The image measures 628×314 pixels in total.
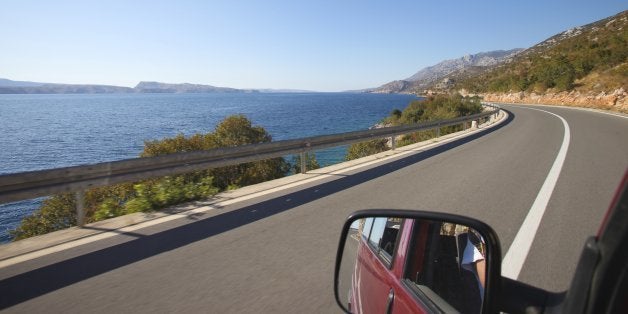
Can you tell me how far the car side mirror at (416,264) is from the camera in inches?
71.1

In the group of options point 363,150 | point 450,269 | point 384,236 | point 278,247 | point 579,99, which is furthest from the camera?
point 579,99

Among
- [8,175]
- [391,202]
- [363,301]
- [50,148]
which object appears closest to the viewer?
[363,301]

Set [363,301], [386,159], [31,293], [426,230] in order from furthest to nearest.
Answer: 1. [386,159]
2. [31,293]
3. [363,301]
4. [426,230]

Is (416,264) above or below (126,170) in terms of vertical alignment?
above

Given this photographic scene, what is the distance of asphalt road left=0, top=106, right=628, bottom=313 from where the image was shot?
3.93m

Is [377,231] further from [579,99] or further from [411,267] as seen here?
[579,99]

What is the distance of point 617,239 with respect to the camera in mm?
1176

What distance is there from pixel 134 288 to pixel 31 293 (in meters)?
0.95

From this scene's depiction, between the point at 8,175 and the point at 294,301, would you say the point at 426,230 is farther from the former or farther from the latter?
the point at 8,175

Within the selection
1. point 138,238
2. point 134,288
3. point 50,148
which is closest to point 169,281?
point 134,288

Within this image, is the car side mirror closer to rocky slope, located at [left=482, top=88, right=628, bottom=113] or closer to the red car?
the red car

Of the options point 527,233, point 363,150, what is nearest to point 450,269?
point 527,233

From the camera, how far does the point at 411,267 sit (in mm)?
2145

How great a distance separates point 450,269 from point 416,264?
17cm
